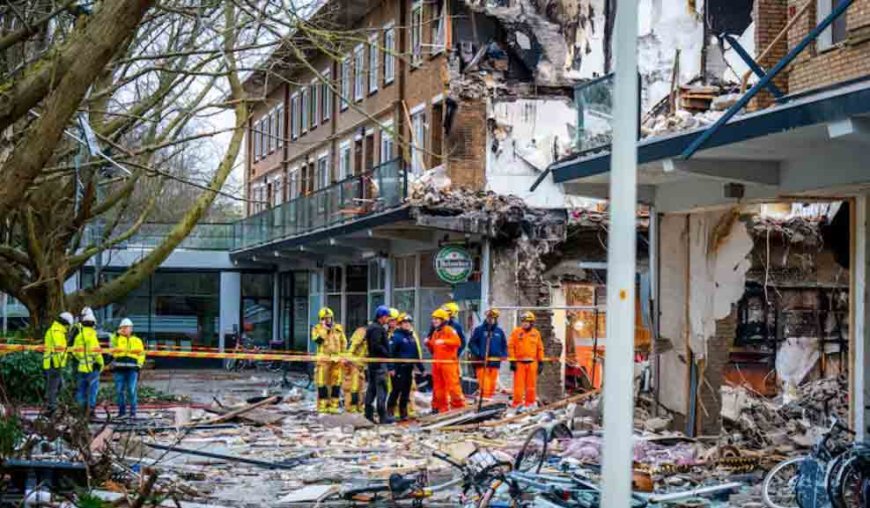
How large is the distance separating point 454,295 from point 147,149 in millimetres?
10611

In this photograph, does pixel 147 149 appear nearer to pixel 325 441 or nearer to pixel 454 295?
pixel 325 441

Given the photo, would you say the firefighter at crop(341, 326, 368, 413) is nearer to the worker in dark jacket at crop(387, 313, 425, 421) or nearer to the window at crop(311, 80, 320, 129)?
the worker in dark jacket at crop(387, 313, 425, 421)

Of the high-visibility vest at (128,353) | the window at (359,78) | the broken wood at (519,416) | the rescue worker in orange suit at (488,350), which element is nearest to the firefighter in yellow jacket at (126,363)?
the high-visibility vest at (128,353)

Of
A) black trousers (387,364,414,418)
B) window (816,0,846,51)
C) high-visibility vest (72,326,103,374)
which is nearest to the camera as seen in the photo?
window (816,0,846,51)

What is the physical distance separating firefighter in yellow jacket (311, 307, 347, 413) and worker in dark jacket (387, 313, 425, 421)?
1771 millimetres

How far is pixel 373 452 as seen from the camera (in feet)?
59.0

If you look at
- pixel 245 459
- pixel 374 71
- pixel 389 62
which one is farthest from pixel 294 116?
pixel 245 459

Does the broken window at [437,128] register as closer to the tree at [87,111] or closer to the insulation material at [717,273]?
the tree at [87,111]

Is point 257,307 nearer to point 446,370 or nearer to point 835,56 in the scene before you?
point 446,370

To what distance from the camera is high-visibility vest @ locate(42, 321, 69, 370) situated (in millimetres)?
22125

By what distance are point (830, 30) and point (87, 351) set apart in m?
12.7

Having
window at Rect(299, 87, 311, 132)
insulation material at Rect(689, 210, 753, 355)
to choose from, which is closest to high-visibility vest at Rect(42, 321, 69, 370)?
insulation material at Rect(689, 210, 753, 355)

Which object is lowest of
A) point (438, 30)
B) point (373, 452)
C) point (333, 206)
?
point (373, 452)

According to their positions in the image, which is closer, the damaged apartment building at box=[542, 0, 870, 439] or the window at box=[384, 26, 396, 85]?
the damaged apartment building at box=[542, 0, 870, 439]
